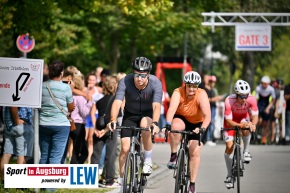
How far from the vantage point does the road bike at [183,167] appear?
13391 millimetres

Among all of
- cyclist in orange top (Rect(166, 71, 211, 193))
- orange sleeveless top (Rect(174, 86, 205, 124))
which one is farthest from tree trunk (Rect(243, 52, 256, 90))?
orange sleeveless top (Rect(174, 86, 205, 124))

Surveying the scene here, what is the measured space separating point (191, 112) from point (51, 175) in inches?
97.6

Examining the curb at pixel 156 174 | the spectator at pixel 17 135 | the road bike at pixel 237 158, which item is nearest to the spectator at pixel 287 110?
the curb at pixel 156 174

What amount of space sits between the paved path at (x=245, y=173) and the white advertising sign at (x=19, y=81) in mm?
2521

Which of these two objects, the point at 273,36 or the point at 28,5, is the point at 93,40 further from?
the point at 28,5

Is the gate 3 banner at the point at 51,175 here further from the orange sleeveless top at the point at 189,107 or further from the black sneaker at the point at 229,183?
the black sneaker at the point at 229,183

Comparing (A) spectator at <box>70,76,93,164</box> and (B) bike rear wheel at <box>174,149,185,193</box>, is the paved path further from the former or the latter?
(B) bike rear wheel at <box>174,149,185,193</box>

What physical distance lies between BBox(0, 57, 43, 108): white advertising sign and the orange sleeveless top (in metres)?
1.92

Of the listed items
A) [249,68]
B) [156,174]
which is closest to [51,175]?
[156,174]

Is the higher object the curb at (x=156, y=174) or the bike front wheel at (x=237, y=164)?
the bike front wheel at (x=237, y=164)

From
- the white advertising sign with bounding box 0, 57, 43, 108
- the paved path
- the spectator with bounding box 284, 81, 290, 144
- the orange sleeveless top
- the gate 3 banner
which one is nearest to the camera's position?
the gate 3 banner

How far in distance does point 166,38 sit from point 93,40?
4.93 meters

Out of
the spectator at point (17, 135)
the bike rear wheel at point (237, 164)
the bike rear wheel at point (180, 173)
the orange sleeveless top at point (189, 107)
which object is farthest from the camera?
the bike rear wheel at point (237, 164)

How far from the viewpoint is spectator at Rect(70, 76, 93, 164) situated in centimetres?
1700
